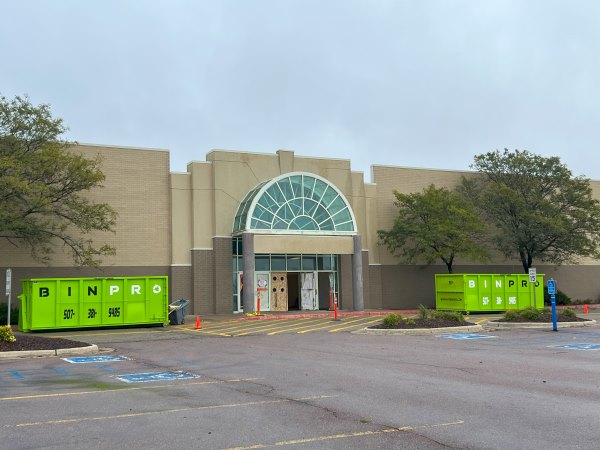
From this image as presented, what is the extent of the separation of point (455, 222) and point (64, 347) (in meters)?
25.3

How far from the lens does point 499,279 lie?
1267 inches

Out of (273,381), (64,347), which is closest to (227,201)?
(64,347)

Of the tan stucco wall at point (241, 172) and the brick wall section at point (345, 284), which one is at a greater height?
the tan stucco wall at point (241, 172)

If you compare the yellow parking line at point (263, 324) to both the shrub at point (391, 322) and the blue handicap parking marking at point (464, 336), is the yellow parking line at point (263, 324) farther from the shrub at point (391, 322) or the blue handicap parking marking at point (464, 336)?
the blue handicap parking marking at point (464, 336)

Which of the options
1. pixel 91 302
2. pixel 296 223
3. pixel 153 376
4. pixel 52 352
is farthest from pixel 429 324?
pixel 296 223

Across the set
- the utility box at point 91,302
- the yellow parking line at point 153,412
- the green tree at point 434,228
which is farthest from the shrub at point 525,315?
the yellow parking line at point 153,412

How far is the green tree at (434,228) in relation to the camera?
36.1 meters

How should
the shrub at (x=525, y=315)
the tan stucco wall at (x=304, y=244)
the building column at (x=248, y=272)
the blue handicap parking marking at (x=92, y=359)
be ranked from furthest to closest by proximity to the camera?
1. the tan stucco wall at (x=304, y=244)
2. the building column at (x=248, y=272)
3. the shrub at (x=525, y=315)
4. the blue handicap parking marking at (x=92, y=359)

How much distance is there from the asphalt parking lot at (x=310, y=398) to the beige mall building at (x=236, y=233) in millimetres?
16109

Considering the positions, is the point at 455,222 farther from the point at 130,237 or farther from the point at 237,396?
the point at 237,396

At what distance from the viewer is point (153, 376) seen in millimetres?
11750

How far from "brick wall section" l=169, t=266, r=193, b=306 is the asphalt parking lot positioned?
1612 centimetres

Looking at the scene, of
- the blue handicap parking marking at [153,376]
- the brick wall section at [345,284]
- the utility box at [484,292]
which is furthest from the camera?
the brick wall section at [345,284]

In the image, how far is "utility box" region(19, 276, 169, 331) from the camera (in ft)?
76.9
